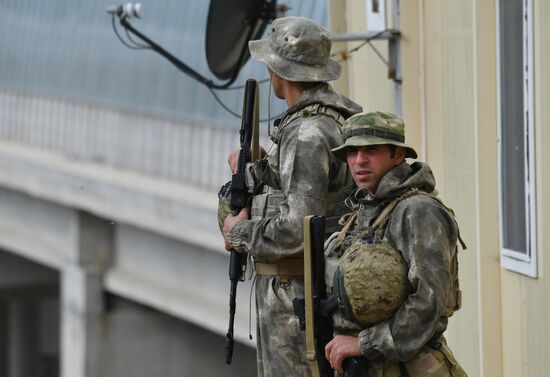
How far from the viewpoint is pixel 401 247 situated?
426 cm

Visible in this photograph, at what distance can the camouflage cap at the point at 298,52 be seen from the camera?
16.9ft

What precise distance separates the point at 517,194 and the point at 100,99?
33.2 feet

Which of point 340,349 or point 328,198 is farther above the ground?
point 328,198

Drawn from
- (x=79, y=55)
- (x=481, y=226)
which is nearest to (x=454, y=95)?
(x=481, y=226)

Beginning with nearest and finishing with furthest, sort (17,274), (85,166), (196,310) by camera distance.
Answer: (196,310), (85,166), (17,274)

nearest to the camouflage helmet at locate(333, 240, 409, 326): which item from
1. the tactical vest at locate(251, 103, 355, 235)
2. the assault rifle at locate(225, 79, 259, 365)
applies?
the tactical vest at locate(251, 103, 355, 235)

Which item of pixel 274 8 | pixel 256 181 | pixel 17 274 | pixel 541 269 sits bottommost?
pixel 17 274

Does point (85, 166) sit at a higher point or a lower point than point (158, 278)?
higher

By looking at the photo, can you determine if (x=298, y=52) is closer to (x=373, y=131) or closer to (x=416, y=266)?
(x=373, y=131)

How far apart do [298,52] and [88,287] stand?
11.0m

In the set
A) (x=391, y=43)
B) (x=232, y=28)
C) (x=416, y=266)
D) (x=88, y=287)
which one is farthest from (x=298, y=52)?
(x=88, y=287)

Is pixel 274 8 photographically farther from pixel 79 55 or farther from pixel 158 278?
pixel 79 55

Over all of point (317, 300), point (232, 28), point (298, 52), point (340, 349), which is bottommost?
point (340, 349)

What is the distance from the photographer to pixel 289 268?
5188 millimetres
